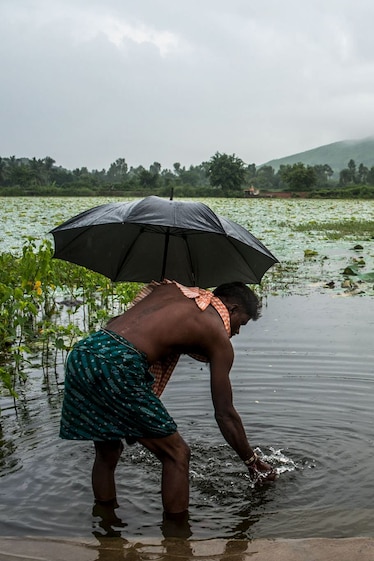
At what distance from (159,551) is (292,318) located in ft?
16.7

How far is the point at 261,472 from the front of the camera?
124 inches

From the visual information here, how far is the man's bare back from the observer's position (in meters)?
2.72

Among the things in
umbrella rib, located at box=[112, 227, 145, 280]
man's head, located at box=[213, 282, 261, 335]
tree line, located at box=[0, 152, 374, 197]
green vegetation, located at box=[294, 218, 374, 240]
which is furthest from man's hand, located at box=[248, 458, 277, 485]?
tree line, located at box=[0, 152, 374, 197]

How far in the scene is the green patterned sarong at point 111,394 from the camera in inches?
105

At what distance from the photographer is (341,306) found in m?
8.27

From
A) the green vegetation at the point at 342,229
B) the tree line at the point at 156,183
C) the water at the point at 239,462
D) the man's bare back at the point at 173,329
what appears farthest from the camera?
the tree line at the point at 156,183

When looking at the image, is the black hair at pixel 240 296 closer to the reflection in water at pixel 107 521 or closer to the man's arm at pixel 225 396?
the man's arm at pixel 225 396

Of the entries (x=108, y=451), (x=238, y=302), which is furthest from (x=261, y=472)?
(x=238, y=302)

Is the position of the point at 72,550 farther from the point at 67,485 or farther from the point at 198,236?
the point at 198,236

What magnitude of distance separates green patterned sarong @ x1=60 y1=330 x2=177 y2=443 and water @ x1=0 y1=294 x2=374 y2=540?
54cm

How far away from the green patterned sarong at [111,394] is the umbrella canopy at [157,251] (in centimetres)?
64

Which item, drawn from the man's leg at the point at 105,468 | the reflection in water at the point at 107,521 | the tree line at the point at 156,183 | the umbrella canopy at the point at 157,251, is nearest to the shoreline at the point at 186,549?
the reflection in water at the point at 107,521

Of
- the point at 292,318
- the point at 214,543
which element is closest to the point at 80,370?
A: the point at 214,543

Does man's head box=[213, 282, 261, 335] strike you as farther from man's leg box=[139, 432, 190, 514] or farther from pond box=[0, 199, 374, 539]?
pond box=[0, 199, 374, 539]
